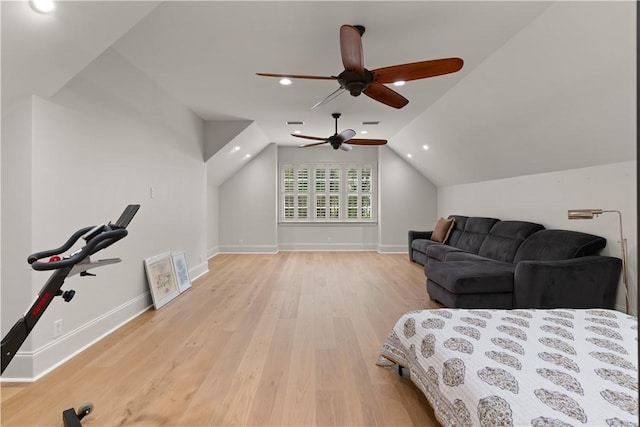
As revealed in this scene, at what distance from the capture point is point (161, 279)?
12.9 feet

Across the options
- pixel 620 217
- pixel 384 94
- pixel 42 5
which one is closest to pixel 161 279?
pixel 42 5

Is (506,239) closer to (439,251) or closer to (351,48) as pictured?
(439,251)

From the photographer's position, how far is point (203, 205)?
18.2ft

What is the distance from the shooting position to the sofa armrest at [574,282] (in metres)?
3.07

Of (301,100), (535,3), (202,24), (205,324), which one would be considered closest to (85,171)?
(202,24)

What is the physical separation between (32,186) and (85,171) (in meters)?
0.53

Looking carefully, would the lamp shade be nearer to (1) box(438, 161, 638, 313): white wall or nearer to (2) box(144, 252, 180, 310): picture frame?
(1) box(438, 161, 638, 313): white wall

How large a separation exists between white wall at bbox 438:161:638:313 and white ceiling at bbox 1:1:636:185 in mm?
160

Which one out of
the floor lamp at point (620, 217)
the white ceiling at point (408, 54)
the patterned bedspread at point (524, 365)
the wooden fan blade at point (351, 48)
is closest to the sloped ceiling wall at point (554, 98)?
the white ceiling at point (408, 54)

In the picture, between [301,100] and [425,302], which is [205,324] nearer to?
[425,302]

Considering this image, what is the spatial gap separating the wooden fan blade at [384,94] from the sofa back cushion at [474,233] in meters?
3.22

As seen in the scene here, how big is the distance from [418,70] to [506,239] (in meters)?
3.29

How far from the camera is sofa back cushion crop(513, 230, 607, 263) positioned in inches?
131

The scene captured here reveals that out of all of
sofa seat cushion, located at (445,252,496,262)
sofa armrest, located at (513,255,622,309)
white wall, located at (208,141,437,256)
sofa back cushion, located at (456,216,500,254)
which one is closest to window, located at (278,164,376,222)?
white wall, located at (208,141,437,256)
